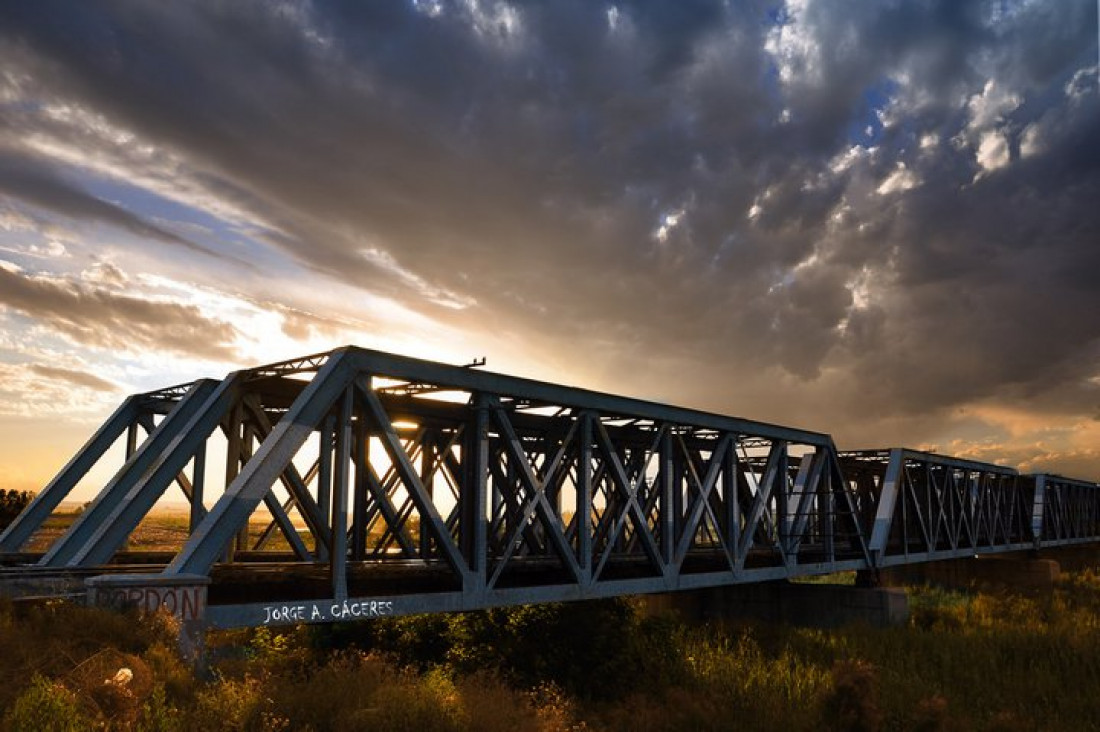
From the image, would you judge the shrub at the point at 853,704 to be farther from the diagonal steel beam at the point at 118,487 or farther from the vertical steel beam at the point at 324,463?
the diagonal steel beam at the point at 118,487

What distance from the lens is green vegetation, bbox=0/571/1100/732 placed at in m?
10.8

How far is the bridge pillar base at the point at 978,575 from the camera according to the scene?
53625mm

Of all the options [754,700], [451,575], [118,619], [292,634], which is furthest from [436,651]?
[118,619]

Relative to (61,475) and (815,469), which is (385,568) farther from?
(815,469)

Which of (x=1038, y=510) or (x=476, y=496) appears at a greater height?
(x=476, y=496)

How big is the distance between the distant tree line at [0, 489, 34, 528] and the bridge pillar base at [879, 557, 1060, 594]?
48.3 metres

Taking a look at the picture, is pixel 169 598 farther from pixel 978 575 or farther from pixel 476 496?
pixel 978 575

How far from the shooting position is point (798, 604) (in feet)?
116

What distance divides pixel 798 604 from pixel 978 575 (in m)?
27.2

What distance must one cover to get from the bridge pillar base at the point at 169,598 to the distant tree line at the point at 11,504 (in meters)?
38.2

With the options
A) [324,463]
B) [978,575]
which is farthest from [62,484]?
[978,575]

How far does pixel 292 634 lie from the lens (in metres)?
26.8

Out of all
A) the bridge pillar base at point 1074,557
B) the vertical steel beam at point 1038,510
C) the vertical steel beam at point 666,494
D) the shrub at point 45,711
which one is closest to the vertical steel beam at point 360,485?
A: the vertical steel beam at point 666,494

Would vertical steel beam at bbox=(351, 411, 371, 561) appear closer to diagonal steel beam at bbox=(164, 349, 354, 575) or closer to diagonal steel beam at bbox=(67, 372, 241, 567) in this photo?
diagonal steel beam at bbox=(164, 349, 354, 575)
